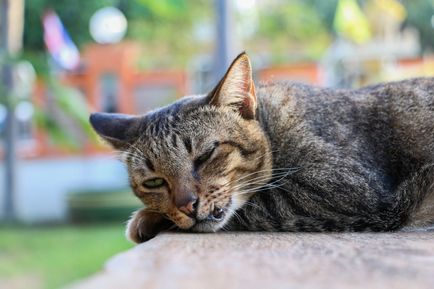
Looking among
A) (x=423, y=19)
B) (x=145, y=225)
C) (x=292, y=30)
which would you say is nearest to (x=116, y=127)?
(x=145, y=225)

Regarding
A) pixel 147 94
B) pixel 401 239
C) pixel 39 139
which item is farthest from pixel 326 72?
pixel 401 239

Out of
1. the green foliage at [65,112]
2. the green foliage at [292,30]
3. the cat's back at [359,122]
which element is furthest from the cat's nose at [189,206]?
the green foliage at [292,30]

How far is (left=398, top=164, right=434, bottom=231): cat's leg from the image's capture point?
8.43ft

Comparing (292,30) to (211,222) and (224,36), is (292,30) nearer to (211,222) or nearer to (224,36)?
(224,36)

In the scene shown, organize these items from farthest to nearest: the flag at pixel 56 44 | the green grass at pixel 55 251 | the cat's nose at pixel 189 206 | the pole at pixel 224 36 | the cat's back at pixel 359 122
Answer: the flag at pixel 56 44
the green grass at pixel 55 251
the pole at pixel 224 36
the cat's back at pixel 359 122
the cat's nose at pixel 189 206

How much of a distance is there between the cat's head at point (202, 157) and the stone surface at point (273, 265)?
1.68ft

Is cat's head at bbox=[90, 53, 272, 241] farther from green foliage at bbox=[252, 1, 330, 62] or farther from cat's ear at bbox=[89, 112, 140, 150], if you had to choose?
green foliage at bbox=[252, 1, 330, 62]

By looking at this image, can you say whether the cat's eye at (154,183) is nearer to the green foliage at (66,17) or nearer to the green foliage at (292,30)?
the green foliage at (292,30)

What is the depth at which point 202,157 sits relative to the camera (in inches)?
98.6

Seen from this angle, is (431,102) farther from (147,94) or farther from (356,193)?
(147,94)

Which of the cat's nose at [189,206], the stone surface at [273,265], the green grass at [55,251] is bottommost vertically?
the green grass at [55,251]

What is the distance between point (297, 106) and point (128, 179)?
84 cm

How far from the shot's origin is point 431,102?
9.61 feet

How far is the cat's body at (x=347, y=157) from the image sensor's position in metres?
2.47
